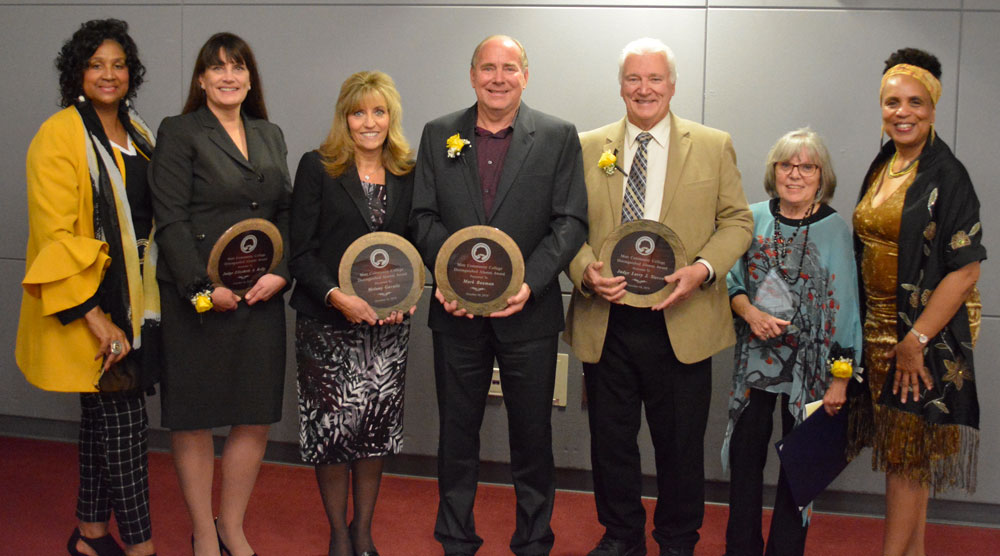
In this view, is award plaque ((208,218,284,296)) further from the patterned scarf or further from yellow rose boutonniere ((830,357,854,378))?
yellow rose boutonniere ((830,357,854,378))

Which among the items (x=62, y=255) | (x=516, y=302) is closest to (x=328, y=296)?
(x=516, y=302)

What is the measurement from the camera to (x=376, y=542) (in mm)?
3305

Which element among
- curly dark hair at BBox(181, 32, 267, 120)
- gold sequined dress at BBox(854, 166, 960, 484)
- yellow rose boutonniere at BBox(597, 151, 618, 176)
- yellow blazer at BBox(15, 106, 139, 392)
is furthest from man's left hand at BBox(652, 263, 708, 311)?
A: yellow blazer at BBox(15, 106, 139, 392)

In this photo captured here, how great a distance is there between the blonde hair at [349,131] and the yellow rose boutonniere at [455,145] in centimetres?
20

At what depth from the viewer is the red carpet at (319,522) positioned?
3.26 m

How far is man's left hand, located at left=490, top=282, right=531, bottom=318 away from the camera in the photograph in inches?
105

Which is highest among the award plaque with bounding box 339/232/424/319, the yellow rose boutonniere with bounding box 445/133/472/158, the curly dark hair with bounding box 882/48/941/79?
the curly dark hair with bounding box 882/48/941/79

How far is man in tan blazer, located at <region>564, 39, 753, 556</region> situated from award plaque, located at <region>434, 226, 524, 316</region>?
28 centimetres

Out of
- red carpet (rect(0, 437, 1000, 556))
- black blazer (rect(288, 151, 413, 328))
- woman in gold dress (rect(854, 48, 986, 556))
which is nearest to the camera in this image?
woman in gold dress (rect(854, 48, 986, 556))

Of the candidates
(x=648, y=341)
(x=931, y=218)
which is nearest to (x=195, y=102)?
(x=648, y=341)

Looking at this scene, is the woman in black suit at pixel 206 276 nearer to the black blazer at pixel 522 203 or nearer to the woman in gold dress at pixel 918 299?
the black blazer at pixel 522 203

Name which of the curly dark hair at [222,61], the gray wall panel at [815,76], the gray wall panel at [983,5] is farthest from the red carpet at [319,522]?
the gray wall panel at [983,5]

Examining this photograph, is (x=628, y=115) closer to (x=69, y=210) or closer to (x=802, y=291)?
(x=802, y=291)

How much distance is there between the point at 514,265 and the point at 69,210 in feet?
4.83
